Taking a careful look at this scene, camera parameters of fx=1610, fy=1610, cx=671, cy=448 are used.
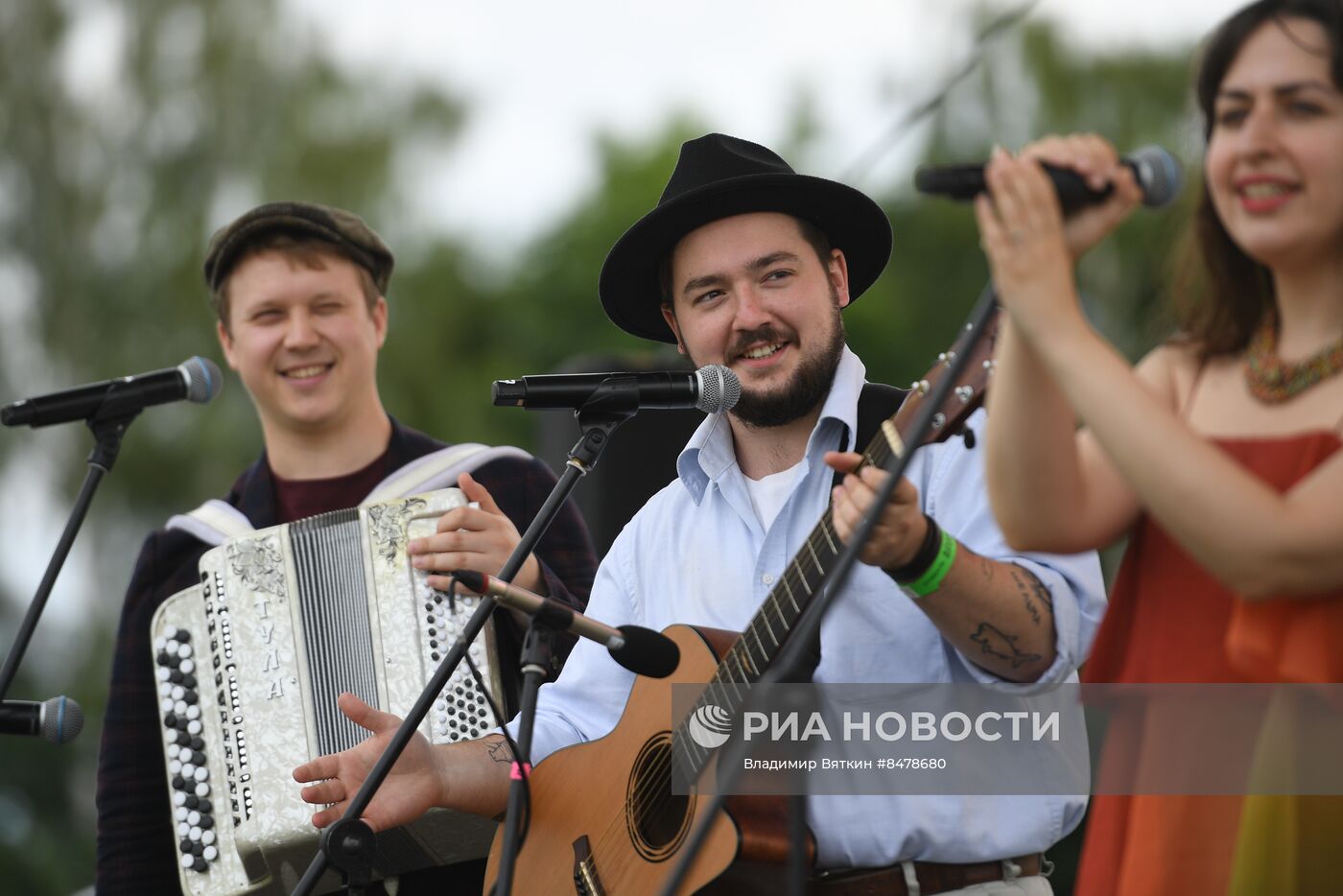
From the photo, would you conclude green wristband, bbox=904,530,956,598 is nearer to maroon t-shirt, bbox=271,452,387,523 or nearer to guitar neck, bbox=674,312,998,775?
guitar neck, bbox=674,312,998,775

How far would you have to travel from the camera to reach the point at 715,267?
Result: 342 centimetres

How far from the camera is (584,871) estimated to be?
3.18m

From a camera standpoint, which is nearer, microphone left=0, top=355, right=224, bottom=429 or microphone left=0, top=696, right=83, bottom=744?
microphone left=0, top=696, right=83, bottom=744

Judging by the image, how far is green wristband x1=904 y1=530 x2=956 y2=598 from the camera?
103 inches

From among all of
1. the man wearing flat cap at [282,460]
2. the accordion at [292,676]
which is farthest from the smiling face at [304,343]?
the accordion at [292,676]

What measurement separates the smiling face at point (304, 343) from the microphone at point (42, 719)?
1038 mm

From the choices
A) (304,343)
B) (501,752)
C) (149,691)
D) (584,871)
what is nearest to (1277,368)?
(584,871)

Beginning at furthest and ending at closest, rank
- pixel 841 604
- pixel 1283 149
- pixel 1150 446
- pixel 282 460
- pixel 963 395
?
pixel 282 460 < pixel 841 604 < pixel 963 395 < pixel 1283 149 < pixel 1150 446

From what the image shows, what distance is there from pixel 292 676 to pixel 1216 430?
2.34m

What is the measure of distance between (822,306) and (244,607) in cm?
156

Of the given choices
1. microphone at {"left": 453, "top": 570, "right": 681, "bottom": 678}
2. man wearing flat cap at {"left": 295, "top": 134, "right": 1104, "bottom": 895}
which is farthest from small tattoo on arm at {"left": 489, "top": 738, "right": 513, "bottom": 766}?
microphone at {"left": 453, "top": 570, "right": 681, "bottom": 678}

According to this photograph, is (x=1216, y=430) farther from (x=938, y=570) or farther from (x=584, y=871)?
(x=584, y=871)

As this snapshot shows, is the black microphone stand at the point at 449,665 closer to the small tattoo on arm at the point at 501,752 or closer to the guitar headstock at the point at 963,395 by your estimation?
the small tattoo on arm at the point at 501,752

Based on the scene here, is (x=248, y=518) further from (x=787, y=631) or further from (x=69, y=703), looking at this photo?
(x=787, y=631)
